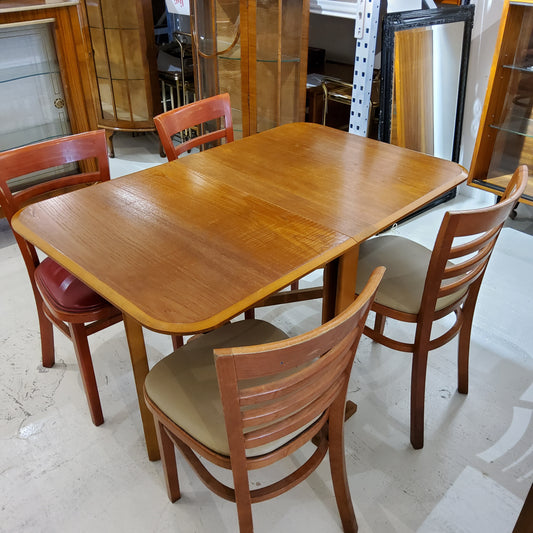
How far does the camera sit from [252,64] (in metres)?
3.07

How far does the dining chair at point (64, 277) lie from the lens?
1.67m

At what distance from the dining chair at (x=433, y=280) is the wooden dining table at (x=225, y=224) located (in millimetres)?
168

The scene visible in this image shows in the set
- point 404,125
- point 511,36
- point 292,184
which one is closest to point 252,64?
point 404,125

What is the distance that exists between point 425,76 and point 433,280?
69.9 inches

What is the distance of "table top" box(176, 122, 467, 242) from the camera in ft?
5.12

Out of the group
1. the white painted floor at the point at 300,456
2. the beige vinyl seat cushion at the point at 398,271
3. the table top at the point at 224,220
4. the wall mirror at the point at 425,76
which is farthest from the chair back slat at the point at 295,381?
the wall mirror at the point at 425,76

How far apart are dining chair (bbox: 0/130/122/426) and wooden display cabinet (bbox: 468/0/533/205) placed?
6.44ft

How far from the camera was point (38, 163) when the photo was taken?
5.95 ft

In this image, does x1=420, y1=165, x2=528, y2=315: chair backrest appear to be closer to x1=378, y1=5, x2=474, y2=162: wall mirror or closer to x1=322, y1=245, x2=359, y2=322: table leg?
x1=322, y1=245, x2=359, y2=322: table leg

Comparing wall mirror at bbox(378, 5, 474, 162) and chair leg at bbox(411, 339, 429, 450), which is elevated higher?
wall mirror at bbox(378, 5, 474, 162)

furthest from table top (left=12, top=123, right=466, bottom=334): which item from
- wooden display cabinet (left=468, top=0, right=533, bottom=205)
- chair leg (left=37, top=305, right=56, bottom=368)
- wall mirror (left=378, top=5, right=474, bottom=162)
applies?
wooden display cabinet (left=468, top=0, right=533, bottom=205)

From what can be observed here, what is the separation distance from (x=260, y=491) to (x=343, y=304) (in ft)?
1.97

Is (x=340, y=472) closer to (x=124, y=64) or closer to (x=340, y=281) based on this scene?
(x=340, y=281)

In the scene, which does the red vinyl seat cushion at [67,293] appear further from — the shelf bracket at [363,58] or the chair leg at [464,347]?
the shelf bracket at [363,58]
